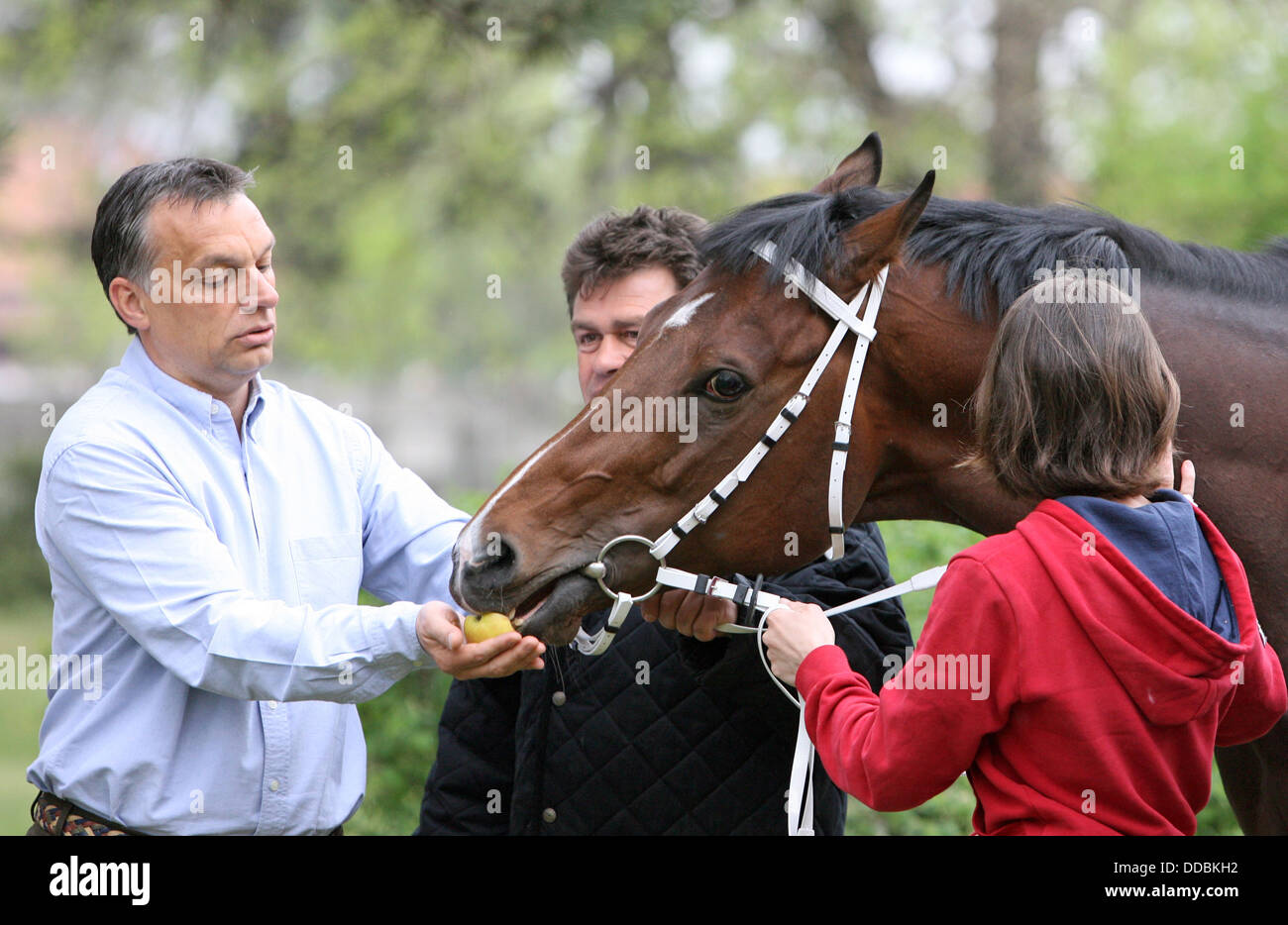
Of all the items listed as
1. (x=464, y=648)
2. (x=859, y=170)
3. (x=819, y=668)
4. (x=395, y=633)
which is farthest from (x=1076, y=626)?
(x=859, y=170)

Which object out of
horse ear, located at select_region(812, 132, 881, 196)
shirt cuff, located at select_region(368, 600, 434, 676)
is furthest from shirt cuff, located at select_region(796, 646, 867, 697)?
horse ear, located at select_region(812, 132, 881, 196)

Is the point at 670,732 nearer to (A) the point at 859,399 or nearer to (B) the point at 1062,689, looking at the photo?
(A) the point at 859,399

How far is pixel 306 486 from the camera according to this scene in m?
2.67

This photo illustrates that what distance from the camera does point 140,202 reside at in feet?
8.36

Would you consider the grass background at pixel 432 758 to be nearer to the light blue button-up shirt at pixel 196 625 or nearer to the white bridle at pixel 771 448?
the white bridle at pixel 771 448

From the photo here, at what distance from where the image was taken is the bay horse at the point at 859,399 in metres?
2.46

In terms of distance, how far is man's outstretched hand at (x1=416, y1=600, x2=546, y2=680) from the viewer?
90.7 inches

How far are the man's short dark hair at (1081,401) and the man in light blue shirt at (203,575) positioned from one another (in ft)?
3.39

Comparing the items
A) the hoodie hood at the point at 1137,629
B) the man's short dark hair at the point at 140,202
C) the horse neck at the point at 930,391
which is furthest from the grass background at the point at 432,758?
the man's short dark hair at the point at 140,202

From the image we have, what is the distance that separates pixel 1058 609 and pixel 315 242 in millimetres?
12156

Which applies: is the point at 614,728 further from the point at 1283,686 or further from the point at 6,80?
the point at 6,80

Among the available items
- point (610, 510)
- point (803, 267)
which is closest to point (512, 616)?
point (610, 510)

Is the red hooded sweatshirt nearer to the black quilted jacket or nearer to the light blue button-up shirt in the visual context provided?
the black quilted jacket

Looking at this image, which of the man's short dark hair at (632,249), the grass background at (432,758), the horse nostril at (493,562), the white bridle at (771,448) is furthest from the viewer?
the grass background at (432,758)
